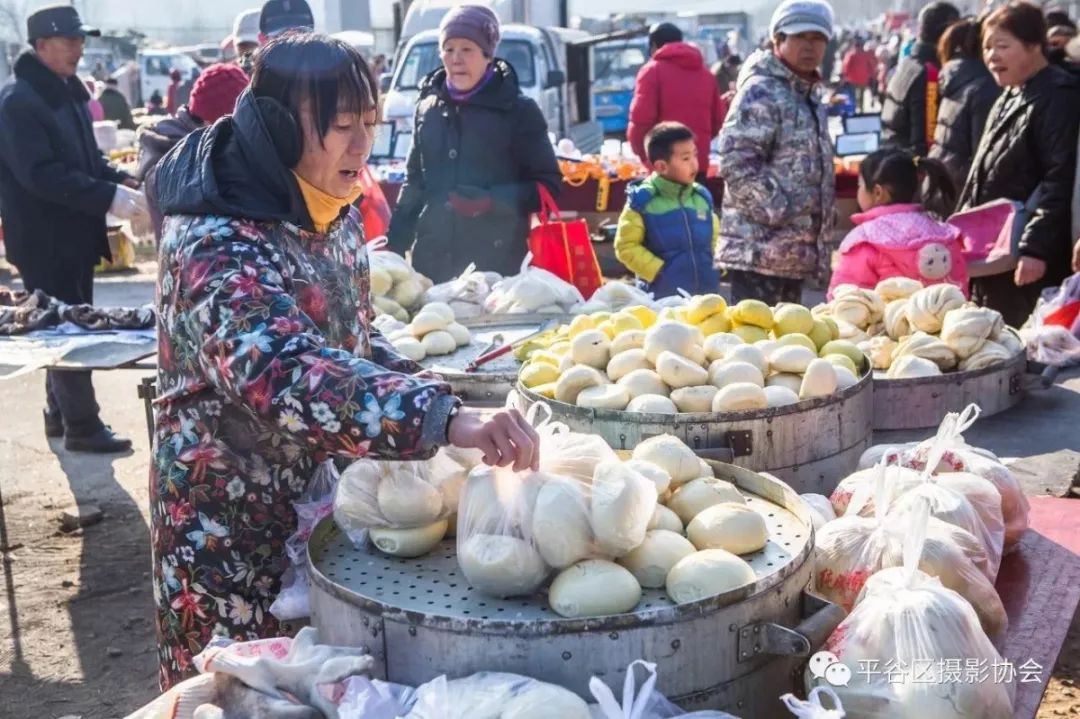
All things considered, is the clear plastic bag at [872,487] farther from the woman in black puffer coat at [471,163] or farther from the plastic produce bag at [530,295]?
the woman in black puffer coat at [471,163]

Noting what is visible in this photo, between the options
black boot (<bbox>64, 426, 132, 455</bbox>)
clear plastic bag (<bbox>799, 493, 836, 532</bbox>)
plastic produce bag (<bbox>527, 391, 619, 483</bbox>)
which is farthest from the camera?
black boot (<bbox>64, 426, 132, 455</bbox>)

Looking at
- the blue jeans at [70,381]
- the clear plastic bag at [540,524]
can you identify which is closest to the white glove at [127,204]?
the blue jeans at [70,381]

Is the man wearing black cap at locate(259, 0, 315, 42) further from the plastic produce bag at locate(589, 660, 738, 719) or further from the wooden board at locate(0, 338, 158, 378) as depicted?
the plastic produce bag at locate(589, 660, 738, 719)

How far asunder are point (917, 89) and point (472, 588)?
7214 mm

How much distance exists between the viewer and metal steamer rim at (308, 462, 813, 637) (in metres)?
1.52

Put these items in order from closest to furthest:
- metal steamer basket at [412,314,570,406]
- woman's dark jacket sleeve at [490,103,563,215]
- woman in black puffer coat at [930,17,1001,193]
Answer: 1. metal steamer basket at [412,314,570,406]
2. woman's dark jacket sleeve at [490,103,563,215]
3. woman in black puffer coat at [930,17,1001,193]

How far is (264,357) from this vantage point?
1.65m

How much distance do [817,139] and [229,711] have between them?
3.65 meters

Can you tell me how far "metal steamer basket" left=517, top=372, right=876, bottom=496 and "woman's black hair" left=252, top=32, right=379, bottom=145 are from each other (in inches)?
37.1

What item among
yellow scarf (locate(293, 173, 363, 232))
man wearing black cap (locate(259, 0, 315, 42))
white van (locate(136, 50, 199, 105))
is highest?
white van (locate(136, 50, 199, 105))

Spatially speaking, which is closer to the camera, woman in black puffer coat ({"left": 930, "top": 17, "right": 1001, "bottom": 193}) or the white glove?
the white glove

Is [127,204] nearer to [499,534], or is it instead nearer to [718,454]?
[718,454]

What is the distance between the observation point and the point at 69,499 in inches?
209

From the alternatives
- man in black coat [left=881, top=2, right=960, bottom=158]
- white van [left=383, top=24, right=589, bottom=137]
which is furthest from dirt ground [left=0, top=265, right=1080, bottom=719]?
white van [left=383, top=24, right=589, bottom=137]
